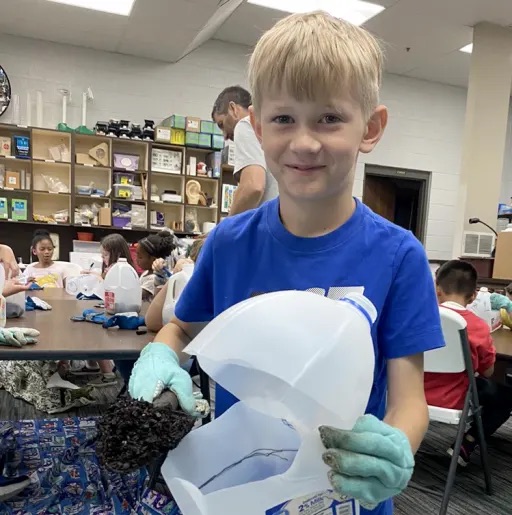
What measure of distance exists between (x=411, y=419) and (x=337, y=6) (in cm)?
498

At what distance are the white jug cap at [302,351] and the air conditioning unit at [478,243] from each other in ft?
15.6

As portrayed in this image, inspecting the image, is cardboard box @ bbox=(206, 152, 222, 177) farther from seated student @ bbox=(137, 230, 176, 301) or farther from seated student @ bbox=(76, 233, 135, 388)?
seated student @ bbox=(137, 230, 176, 301)

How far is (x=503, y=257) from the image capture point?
→ 4.23 metres

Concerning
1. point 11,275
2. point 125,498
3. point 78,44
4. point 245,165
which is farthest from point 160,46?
point 125,498

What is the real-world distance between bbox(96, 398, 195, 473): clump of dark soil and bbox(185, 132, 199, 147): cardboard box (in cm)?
510

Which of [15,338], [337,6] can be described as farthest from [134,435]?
[337,6]

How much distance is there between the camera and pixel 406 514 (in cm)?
186

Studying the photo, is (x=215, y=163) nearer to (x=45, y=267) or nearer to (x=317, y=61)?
(x=45, y=267)

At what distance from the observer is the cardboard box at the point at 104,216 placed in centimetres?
513

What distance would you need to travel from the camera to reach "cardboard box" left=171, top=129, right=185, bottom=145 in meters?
5.30

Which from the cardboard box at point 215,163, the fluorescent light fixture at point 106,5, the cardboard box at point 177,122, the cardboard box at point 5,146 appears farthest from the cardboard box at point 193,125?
the cardboard box at point 5,146

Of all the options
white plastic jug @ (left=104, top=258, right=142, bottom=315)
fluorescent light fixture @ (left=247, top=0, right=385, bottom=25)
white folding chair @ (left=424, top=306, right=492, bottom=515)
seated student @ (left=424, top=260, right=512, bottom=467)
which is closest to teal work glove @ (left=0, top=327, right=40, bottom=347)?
white plastic jug @ (left=104, top=258, right=142, bottom=315)

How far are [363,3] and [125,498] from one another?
471cm

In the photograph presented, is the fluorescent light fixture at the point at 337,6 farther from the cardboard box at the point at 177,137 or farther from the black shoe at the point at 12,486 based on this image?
the black shoe at the point at 12,486
